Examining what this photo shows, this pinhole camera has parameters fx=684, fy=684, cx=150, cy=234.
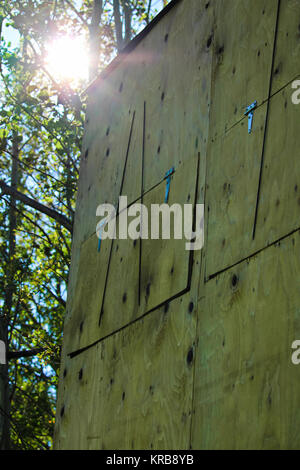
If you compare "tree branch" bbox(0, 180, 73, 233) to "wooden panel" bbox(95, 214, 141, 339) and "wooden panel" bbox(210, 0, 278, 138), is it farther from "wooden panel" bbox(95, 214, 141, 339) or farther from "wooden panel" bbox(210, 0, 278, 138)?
"wooden panel" bbox(210, 0, 278, 138)

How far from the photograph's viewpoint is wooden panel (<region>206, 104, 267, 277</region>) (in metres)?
3.71

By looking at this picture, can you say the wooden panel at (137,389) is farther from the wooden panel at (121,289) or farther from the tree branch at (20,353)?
the tree branch at (20,353)

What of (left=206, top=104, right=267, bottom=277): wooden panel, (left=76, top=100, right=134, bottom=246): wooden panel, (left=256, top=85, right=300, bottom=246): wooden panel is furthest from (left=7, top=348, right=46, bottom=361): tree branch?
(left=256, top=85, right=300, bottom=246): wooden panel

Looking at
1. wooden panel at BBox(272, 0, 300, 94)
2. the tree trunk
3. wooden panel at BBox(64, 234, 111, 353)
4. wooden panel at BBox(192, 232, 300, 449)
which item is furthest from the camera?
the tree trunk

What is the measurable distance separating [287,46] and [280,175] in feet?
2.59

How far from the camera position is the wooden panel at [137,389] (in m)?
3.83

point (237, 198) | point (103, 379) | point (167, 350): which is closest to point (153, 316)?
point (167, 350)

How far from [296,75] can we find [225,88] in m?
0.75

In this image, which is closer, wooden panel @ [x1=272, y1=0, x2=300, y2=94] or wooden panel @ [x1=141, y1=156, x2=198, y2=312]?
wooden panel @ [x1=272, y1=0, x2=300, y2=94]

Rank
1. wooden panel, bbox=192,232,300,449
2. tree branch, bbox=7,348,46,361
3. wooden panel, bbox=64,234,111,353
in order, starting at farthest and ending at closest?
tree branch, bbox=7,348,46,361 → wooden panel, bbox=64,234,111,353 → wooden panel, bbox=192,232,300,449

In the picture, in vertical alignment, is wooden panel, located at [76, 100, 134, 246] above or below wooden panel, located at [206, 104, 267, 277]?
above

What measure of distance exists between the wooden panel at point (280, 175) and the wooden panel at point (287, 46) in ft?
0.30

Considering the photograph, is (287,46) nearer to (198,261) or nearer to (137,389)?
(198,261)

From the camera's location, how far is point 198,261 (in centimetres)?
403
